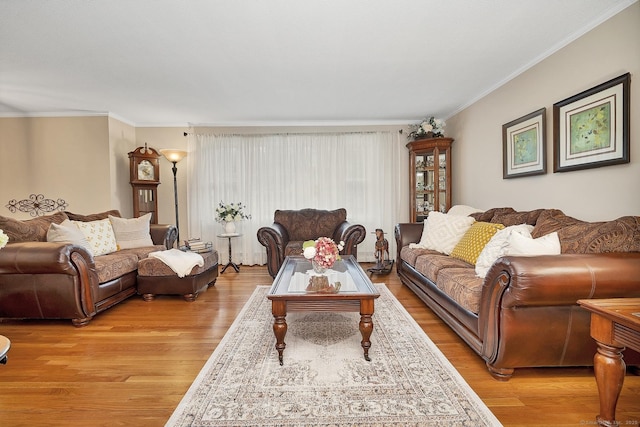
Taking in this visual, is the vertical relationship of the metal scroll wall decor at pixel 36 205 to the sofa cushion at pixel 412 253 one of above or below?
above

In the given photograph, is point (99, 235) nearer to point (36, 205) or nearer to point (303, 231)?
point (36, 205)

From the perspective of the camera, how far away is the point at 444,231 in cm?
370

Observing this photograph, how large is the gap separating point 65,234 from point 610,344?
14.1 feet

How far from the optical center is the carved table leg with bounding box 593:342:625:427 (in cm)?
144

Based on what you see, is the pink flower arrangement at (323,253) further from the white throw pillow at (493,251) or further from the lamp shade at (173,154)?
the lamp shade at (173,154)

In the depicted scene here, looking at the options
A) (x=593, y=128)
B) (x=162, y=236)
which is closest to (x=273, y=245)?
(x=162, y=236)

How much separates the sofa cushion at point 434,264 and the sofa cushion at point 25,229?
Result: 382cm

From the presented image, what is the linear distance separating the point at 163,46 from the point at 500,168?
3827mm

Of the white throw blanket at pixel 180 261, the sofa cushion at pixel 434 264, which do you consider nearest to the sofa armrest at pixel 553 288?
the sofa cushion at pixel 434 264

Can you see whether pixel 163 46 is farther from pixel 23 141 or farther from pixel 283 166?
pixel 23 141

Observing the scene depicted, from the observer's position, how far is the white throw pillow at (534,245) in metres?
2.07

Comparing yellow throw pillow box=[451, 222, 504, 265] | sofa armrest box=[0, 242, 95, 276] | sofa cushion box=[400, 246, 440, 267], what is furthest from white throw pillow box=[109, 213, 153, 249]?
yellow throw pillow box=[451, 222, 504, 265]

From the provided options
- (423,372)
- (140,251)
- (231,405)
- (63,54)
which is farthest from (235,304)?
(63,54)

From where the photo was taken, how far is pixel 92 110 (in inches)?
190
